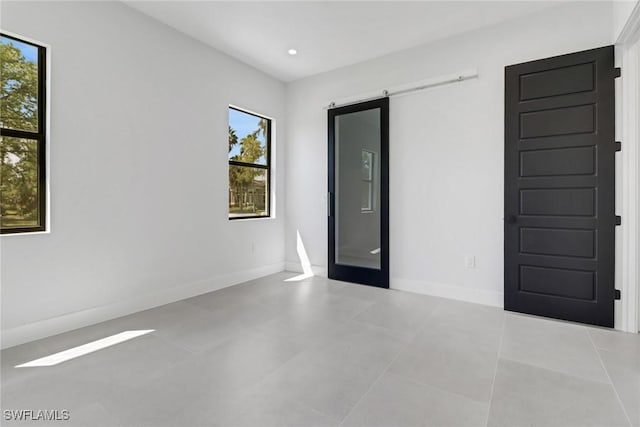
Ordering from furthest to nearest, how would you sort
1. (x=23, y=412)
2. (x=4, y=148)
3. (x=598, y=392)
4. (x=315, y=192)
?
(x=315, y=192)
(x=4, y=148)
(x=598, y=392)
(x=23, y=412)

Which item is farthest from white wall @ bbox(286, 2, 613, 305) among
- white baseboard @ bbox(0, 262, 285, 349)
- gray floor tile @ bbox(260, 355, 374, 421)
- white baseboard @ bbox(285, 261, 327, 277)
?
white baseboard @ bbox(0, 262, 285, 349)

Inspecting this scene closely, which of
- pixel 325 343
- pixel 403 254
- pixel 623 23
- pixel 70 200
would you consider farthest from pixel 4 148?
pixel 623 23

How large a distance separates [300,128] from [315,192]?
1.02 meters

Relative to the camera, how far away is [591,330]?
8.96 ft

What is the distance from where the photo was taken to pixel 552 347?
7.89 feet

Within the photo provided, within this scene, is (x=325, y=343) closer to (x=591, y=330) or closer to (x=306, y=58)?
(x=591, y=330)

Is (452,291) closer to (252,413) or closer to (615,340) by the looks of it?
(615,340)

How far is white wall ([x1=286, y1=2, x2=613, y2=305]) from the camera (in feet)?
10.2

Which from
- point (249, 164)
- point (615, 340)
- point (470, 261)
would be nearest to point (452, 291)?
point (470, 261)

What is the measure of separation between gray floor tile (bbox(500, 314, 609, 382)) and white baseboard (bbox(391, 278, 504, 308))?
14.1 inches

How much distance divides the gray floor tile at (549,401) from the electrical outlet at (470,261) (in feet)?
4.82

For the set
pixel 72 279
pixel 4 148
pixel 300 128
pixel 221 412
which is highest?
pixel 300 128

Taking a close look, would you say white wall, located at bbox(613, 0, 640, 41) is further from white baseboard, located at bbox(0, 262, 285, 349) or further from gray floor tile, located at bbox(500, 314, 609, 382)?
white baseboard, located at bbox(0, 262, 285, 349)

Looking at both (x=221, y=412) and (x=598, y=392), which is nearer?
(x=221, y=412)
